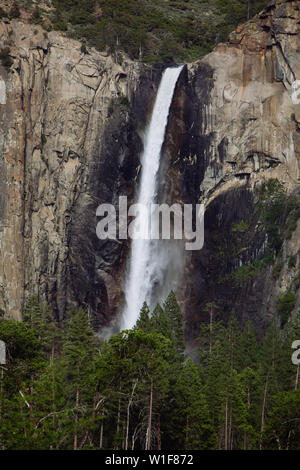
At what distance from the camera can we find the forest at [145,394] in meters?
55.2

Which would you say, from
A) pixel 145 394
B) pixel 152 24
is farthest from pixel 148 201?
pixel 145 394

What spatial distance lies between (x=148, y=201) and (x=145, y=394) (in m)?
38.3

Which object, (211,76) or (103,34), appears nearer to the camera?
(211,76)

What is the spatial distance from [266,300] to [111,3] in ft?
170

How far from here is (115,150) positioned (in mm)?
96938

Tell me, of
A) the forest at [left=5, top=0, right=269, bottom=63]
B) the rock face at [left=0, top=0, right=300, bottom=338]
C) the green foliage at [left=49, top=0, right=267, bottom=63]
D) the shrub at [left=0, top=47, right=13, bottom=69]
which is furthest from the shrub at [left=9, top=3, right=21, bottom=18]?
the shrub at [left=0, top=47, right=13, bottom=69]

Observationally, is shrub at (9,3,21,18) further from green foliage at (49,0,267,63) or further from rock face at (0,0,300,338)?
green foliage at (49,0,267,63)

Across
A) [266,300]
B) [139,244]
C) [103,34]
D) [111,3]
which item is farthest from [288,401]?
[111,3]

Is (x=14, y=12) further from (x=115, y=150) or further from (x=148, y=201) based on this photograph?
(x=148, y=201)

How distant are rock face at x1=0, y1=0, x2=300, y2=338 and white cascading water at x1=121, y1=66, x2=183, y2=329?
37.4 inches

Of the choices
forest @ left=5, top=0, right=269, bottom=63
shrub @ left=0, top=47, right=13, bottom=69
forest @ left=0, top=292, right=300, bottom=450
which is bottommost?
forest @ left=0, top=292, right=300, bottom=450

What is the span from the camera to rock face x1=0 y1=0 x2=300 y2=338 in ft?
306

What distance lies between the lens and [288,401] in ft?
194

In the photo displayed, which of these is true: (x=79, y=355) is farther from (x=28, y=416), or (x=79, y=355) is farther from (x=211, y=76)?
(x=211, y=76)
